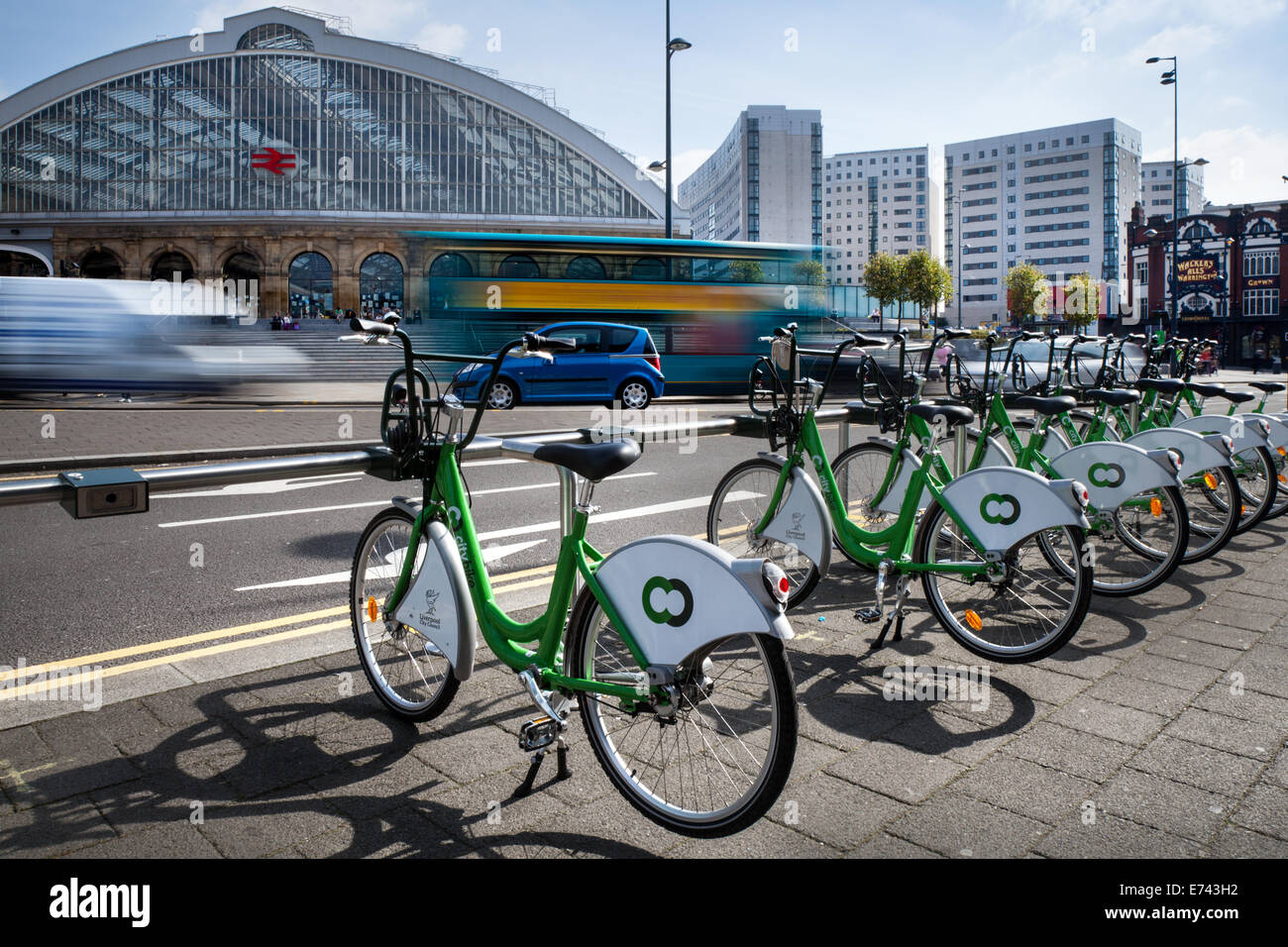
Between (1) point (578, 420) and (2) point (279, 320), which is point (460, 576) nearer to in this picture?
(1) point (578, 420)

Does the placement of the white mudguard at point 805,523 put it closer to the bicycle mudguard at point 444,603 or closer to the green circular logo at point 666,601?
the bicycle mudguard at point 444,603

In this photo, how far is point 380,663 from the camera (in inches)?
145

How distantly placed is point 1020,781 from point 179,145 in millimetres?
71512

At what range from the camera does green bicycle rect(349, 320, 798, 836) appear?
2.51 metres

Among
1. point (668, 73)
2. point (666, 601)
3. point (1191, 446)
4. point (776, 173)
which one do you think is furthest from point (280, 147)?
point (776, 173)

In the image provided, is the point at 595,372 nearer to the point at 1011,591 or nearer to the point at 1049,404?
the point at 1049,404

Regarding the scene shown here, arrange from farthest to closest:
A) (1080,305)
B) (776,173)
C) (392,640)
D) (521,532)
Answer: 1. (776,173)
2. (1080,305)
3. (521,532)
4. (392,640)

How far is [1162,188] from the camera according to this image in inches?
5891

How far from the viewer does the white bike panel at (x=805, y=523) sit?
4570 mm

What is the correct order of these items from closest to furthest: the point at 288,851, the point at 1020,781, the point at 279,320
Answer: the point at 288,851 < the point at 1020,781 < the point at 279,320

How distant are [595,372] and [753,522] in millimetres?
15093

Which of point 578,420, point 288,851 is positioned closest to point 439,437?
point 288,851

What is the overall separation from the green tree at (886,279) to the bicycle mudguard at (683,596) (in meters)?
81.8

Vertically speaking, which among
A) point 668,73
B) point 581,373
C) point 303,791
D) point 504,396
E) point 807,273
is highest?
point 668,73
